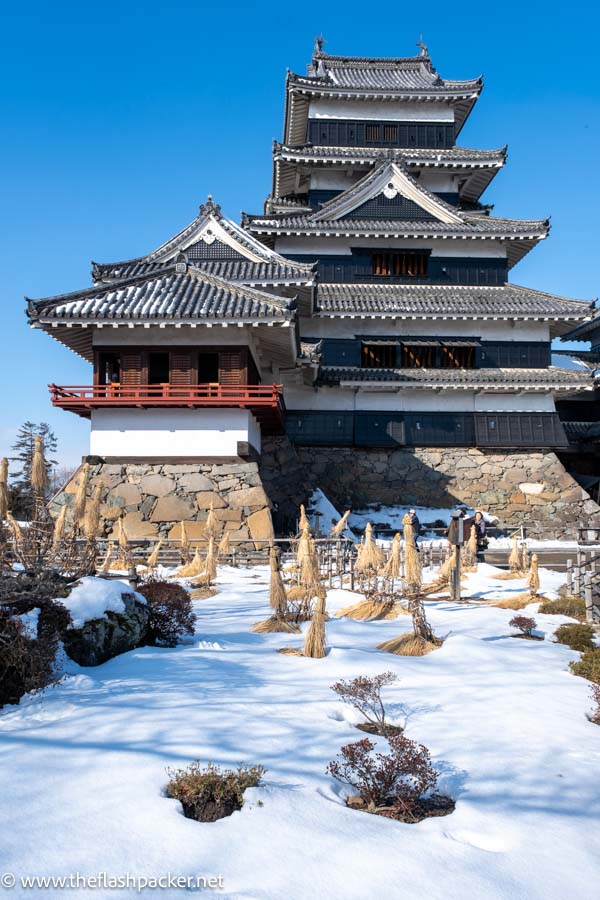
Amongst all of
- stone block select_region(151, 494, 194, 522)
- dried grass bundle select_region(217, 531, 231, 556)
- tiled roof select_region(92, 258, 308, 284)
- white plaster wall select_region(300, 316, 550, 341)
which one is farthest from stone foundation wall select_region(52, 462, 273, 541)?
white plaster wall select_region(300, 316, 550, 341)

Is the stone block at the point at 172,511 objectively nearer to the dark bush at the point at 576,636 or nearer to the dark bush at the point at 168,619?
the dark bush at the point at 168,619

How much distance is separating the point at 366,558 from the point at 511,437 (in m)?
15.5

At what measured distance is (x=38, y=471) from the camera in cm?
869

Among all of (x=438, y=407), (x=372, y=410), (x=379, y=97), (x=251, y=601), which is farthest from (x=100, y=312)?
(x=379, y=97)

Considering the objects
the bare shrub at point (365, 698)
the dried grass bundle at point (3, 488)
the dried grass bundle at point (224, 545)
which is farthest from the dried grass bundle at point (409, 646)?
the dried grass bundle at point (224, 545)

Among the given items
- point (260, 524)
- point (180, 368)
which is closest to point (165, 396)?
point (180, 368)

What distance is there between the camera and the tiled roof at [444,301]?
1085 inches

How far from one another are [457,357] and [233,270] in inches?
421

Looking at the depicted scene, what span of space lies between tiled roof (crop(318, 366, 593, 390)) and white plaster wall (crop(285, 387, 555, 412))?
0.82 metres

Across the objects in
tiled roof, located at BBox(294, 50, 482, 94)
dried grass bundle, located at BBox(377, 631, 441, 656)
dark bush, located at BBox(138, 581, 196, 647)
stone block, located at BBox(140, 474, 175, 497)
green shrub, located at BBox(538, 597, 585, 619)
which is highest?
tiled roof, located at BBox(294, 50, 482, 94)

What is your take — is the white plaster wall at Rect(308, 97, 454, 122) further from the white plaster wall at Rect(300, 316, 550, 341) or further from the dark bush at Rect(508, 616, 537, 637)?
the dark bush at Rect(508, 616, 537, 637)

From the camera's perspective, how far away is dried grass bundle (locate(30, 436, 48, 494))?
8656 millimetres

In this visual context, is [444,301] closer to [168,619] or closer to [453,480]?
[453,480]

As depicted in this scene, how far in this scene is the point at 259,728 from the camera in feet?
20.4
